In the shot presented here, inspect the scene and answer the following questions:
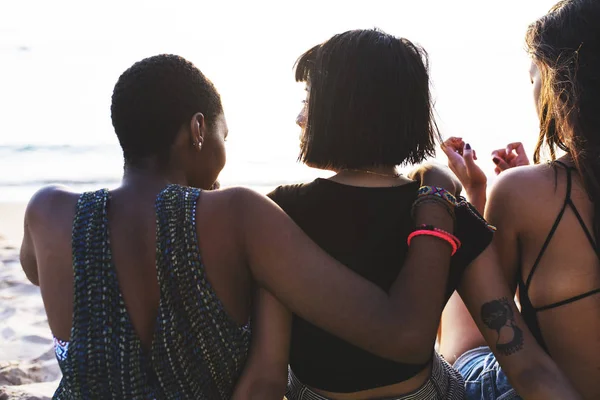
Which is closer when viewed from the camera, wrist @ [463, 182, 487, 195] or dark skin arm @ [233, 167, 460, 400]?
dark skin arm @ [233, 167, 460, 400]

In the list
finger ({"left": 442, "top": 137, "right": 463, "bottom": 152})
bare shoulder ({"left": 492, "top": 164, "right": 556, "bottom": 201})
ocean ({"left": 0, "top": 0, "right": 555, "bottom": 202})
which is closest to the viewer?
bare shoulder ({"left": 492, "top": 164, "right": 556, "bottom": 201})

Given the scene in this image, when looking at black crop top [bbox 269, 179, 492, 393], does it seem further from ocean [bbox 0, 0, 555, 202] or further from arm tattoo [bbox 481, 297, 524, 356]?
ocean [bbox 0, 0, 555, 202]

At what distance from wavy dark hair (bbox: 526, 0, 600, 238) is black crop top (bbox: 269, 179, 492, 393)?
53cm

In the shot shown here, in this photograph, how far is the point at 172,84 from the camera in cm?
195

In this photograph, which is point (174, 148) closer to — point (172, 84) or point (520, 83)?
point (172, 84)

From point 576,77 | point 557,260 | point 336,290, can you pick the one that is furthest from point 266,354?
point 576,77

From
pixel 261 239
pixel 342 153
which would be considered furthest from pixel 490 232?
pixel 261 239

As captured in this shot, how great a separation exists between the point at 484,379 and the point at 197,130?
124 centimetres

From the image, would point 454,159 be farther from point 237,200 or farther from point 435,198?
point 237,200

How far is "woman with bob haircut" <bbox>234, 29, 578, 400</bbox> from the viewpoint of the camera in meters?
1.85

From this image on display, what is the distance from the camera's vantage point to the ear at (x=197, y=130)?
1971mm

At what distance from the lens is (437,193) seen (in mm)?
1852

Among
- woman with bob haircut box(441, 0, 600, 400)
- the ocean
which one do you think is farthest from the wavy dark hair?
the ocean

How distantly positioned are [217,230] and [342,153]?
0.46 meters
